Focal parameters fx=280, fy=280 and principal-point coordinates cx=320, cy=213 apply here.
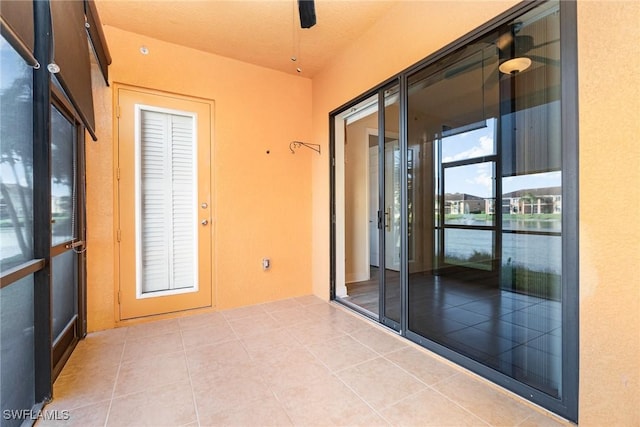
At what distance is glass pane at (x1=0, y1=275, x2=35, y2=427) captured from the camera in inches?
55.6

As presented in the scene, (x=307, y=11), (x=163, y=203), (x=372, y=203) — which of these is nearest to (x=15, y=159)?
(x=163, y=203)

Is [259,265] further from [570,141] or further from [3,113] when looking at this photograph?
[570,141]

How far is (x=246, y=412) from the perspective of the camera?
164 cm

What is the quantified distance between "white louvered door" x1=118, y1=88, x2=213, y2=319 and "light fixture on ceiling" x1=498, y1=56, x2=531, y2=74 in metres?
2.94

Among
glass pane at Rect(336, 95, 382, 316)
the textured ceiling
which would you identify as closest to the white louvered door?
the textured ceiling

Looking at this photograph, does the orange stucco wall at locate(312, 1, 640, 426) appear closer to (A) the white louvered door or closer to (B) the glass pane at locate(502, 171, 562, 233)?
(B) the glass pane at locate(502, 171, 562, 233)

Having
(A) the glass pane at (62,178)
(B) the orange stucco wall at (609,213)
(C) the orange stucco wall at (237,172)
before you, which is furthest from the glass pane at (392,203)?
(A) the glass pane at (62,178)

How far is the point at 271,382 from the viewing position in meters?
1.93

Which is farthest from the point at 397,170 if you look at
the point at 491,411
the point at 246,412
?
the point at 246,412

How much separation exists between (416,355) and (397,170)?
1.61 metres

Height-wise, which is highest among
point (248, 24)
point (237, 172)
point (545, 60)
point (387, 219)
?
point (248, 24)

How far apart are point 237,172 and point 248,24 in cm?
157

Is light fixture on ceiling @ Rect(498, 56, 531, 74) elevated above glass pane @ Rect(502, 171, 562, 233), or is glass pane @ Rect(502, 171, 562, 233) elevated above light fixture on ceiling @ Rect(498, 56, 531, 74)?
light fixture on ceiling @ Rect(498, 56, 531, 74)

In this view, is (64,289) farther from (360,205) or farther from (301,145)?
(360,205)
